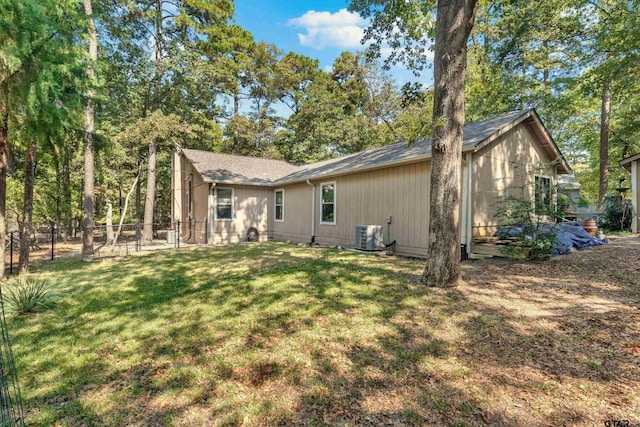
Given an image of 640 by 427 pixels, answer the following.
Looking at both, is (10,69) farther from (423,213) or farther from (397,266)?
(423,213)

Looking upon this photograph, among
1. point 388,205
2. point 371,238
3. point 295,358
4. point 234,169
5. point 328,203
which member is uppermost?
point 234,169

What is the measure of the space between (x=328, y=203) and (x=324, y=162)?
3677 millimetres

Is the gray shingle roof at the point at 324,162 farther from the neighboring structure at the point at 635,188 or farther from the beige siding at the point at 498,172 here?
the neighboring structure at the point at 635,188

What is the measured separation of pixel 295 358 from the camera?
2.90 m

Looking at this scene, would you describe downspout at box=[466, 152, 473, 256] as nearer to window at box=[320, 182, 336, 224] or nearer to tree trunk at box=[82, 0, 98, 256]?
window at box=[320, 182, 336, 224]

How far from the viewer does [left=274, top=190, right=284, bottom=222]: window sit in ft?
45.0

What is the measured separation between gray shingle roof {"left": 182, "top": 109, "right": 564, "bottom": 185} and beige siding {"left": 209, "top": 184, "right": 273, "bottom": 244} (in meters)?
0.57

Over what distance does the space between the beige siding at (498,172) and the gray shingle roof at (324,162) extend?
480 mm

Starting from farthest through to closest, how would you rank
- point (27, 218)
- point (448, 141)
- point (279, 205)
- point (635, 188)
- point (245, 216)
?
point (279, 205) < point (245, 216) < point (635, 188) < point (27, 218) < point (448, 141)

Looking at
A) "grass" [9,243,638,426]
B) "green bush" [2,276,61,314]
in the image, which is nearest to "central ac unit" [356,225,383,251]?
"grass" [9,243,638,426]

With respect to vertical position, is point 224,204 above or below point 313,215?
above

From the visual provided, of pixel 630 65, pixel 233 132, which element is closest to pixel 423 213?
pixel 630 65

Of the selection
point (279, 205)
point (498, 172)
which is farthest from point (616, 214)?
point (279, 205)

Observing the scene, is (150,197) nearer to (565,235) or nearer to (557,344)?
(557,344)
